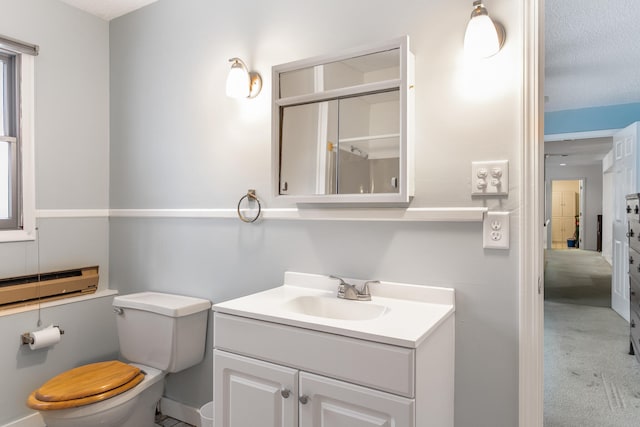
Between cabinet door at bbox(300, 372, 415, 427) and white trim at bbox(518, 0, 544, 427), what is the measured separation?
20.7 inches

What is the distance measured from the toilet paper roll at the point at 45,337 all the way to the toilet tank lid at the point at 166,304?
334mm

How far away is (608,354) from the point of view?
10.0 feet

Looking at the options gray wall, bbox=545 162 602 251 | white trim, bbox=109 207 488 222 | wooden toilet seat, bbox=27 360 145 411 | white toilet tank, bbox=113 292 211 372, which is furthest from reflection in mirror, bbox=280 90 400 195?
gray wall, bbox=545 162 602 251

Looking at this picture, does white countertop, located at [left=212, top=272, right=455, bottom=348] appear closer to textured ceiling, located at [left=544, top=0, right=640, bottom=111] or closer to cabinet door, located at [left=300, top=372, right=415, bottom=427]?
cabinet door, located at [left=300, top=372, right=415, bottom=427]

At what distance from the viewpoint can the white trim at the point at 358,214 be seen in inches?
56.0

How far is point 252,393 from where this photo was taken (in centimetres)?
135

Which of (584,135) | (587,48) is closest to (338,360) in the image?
(587,48)

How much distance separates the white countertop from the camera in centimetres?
114

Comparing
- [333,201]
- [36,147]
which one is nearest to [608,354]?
[333,201]

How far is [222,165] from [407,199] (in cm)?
101

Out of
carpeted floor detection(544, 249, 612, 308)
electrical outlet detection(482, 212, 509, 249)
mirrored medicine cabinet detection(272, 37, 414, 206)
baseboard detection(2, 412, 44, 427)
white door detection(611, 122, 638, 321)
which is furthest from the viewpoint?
carpeted floor detection(544, 249, 612, 308)

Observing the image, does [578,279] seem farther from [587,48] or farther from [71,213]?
[71,213]

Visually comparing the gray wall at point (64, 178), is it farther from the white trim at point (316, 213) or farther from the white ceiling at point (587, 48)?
the white ceiling at point (587, 48)

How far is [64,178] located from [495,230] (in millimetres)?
2256
